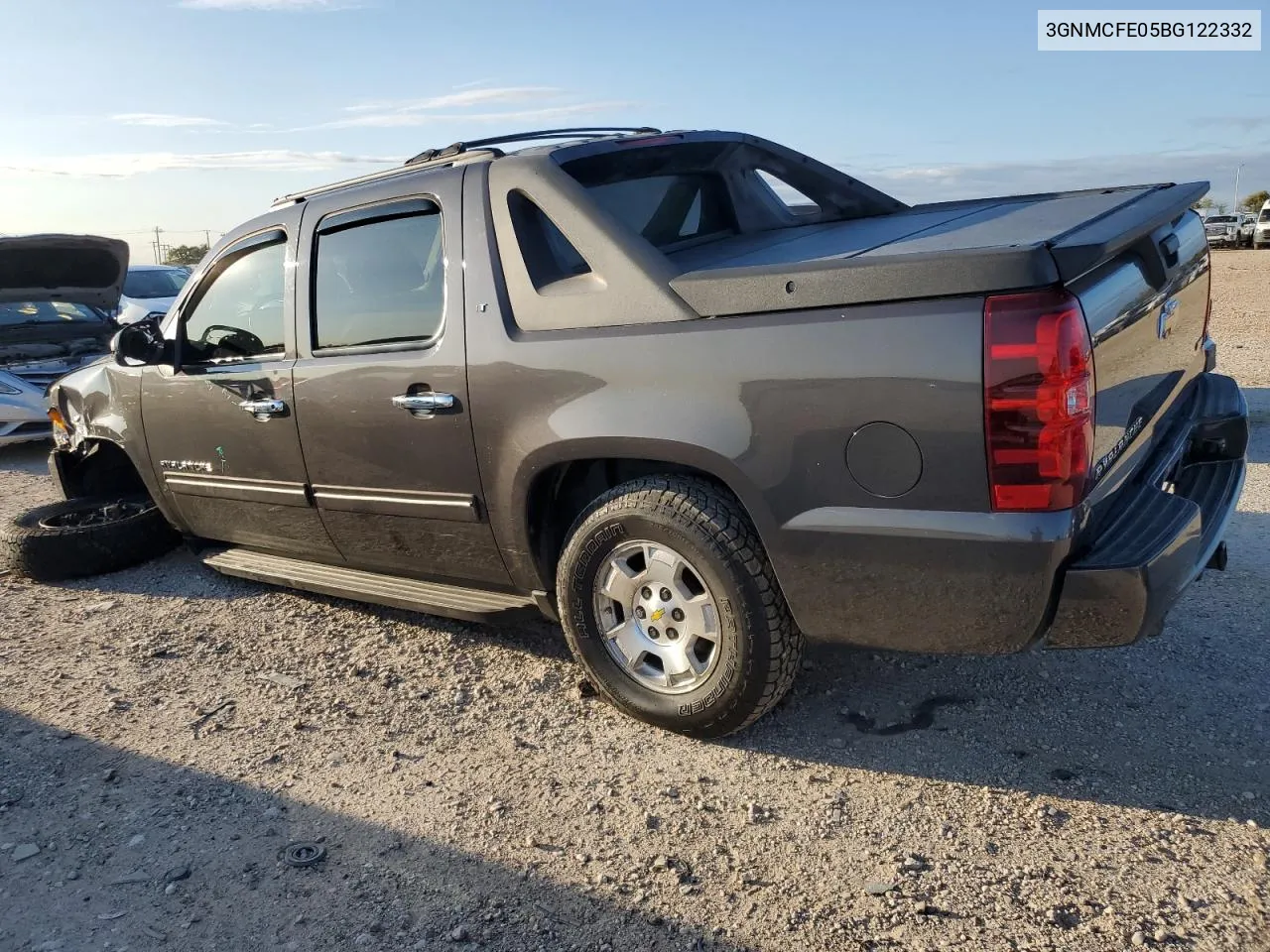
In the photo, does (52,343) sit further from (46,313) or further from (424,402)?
(424,402)

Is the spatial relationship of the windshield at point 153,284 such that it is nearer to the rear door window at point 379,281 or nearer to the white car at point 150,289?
the white car at point 150,289

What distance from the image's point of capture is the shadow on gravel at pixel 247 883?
237 cm

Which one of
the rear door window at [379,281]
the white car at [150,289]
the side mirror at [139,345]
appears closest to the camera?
the rear door window at [379,281]

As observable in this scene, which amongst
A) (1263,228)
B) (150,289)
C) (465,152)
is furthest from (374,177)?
(1263,228)

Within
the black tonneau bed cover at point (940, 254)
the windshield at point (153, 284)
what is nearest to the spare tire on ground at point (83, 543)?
the black tonneau bed cover at point (940, 254)

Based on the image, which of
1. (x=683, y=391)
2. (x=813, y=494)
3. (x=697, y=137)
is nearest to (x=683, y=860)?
(x=813, y=494)

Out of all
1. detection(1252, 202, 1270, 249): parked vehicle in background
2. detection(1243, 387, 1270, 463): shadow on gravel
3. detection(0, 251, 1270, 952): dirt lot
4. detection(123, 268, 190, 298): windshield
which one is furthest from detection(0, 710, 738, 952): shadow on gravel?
detection(1252, 202, 1270, 249): parked vehicle in background

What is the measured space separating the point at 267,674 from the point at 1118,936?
3.06 meters

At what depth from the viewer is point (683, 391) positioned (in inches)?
110

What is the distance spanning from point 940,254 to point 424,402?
181 cm

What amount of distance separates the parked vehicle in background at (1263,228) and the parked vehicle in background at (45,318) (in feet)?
129

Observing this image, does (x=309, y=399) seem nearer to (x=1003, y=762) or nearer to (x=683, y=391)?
(x=683, y=391)

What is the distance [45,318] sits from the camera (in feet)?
30.7

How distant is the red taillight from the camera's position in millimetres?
2283
